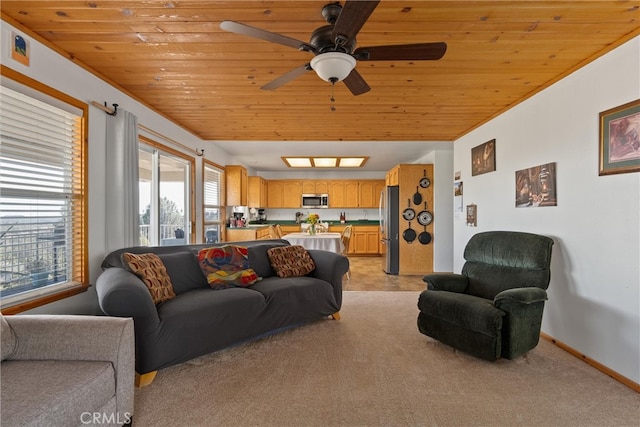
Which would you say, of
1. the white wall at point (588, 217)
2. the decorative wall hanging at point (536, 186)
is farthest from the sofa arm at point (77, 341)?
the decorative wall hanging at point (536, 186)

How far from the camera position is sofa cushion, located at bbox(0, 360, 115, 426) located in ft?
3.87

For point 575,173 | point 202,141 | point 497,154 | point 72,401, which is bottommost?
point 72,401

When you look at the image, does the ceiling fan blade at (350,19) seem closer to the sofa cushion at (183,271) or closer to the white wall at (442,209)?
→ the sofa cushion at (183,271)

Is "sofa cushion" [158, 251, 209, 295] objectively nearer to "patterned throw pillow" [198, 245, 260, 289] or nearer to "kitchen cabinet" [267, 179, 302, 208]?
"patterned throw pillow" [198, 245, 260, 289]

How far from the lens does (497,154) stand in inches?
150

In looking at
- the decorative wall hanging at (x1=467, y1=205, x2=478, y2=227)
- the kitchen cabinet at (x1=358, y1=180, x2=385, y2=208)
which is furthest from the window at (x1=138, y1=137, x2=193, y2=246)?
the kitchen cabinet at (x1=358, y1=180, x2=385, y2=208)

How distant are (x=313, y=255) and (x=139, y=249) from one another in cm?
A: 183

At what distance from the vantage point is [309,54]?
2.45 m

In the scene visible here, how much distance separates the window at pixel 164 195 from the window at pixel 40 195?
1120mm

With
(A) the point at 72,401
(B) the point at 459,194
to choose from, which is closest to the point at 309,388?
(A) the point at 72,401

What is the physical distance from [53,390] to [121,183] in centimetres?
205

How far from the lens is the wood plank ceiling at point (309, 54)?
1910 millimetres

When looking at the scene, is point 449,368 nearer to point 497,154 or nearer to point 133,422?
point 133,422

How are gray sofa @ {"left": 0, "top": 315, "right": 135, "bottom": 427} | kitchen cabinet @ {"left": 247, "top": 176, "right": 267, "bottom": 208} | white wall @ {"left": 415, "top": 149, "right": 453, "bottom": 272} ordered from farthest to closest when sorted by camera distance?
1. kitchen cabinet @ {"left": 247, "top": 176, "right": 267, "bottom": 208}
2. white wall @ {"left": 415, "top": 149, "right": 453, "bottom": 272}
3. gray sofa @ {"left": 0, "top": 315, "right": 135, "bottom": 427}
